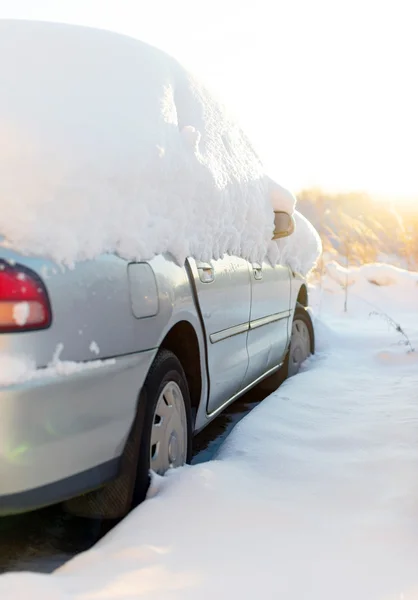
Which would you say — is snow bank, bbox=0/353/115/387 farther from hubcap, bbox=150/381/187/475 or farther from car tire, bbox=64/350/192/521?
hubcap, bbox=150/381/187/475

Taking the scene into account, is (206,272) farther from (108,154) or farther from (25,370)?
(25,370)

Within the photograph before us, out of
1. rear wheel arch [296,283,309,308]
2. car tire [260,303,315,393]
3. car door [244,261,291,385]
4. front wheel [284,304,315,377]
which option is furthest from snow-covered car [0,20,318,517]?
rear wheel arch [296,283,309,308]

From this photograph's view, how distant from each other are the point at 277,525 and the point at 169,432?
667 mm

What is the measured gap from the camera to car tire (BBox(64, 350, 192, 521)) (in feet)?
7.38

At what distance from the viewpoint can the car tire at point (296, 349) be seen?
5.19 meters

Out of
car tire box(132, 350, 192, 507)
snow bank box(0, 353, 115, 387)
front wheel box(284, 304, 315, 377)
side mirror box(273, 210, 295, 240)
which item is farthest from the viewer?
front wheel box(284, 304, 315, 377)

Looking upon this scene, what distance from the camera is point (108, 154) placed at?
228cm

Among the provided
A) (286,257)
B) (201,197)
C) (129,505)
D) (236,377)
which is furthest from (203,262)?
(286,257)

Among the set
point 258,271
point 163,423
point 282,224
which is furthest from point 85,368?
point 282,224

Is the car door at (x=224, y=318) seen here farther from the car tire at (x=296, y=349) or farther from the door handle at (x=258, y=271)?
the car tire at (x=296, y=349)

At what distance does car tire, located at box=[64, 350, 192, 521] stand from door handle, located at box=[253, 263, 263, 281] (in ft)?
4.51

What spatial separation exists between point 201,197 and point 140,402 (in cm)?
100

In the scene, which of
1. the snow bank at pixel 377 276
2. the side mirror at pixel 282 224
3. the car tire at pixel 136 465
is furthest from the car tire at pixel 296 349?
the snow bank at pixel 377 276

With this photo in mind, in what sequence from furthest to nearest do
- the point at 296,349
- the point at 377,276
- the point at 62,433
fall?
the point at 377,276, the point at 296,349, the point at 62,433
